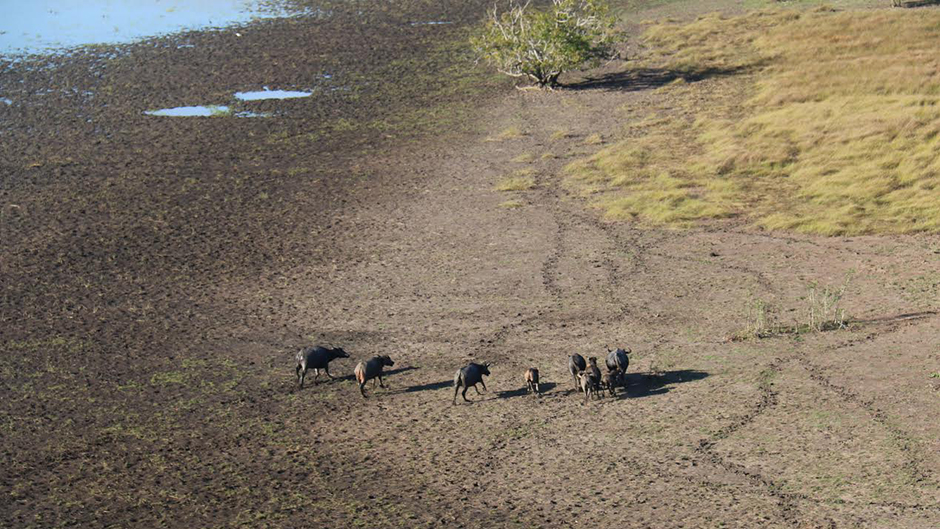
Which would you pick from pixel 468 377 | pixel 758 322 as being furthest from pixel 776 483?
pixel 758 322

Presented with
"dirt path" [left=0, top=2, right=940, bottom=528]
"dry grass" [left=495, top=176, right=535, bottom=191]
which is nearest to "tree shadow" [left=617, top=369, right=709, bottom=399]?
"dirt path" [left=0, top=2, right=940, bottom=528]

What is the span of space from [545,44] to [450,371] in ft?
78.0

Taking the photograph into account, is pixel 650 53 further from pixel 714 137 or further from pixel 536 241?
pixel 536 241

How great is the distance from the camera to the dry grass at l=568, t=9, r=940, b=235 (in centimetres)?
2686

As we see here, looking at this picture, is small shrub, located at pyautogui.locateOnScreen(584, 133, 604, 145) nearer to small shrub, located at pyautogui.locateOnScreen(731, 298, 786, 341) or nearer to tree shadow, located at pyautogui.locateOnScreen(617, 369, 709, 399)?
small shrub, located at pyautogui.locateOnScreen(731, 298, 786, 341)

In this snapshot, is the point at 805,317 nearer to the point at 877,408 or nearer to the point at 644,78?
the point at 877,408

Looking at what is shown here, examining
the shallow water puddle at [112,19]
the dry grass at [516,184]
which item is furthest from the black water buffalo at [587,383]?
the shallow water puddle at [112,19]

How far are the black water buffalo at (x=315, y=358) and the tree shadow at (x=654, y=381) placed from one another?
4913mm

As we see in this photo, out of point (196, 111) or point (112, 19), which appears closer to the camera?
point (196, 111)

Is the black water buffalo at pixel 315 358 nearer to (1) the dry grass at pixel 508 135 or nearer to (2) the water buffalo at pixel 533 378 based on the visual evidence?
(2) the water buffalo at pixel 533 378

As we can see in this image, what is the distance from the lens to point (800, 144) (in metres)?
31.5

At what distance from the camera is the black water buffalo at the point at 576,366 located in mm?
17531

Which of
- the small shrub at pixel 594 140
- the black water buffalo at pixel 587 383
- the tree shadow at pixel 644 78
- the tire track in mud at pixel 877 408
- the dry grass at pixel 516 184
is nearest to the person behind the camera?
the tire track in mud at pixel 877 408

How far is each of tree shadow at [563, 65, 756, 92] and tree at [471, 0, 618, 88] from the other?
76 centimetres
